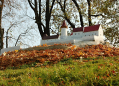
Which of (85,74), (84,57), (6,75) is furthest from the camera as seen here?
(84,57)

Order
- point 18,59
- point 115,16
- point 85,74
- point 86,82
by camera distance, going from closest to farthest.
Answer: point 86,82, point 85,74, point 18,59, point 115,16

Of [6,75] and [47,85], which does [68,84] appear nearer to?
[47,85]

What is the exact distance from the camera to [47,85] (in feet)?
13.5

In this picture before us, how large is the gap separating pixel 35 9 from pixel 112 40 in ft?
43.1

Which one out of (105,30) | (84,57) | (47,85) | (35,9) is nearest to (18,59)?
(84,57)

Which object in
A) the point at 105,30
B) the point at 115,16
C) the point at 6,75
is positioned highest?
the point at 115,16

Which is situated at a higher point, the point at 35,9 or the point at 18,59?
the point at 35,9

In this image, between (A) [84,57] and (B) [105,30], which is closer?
(A) [84,57]

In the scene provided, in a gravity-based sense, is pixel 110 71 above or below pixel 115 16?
below

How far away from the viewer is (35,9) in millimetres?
21234

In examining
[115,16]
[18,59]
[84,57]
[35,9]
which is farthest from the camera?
[35,9]

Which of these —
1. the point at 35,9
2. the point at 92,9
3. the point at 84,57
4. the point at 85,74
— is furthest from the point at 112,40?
the point at 85,74

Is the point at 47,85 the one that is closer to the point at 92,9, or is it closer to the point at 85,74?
the point at 85,74

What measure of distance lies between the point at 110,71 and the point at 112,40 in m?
17.5
